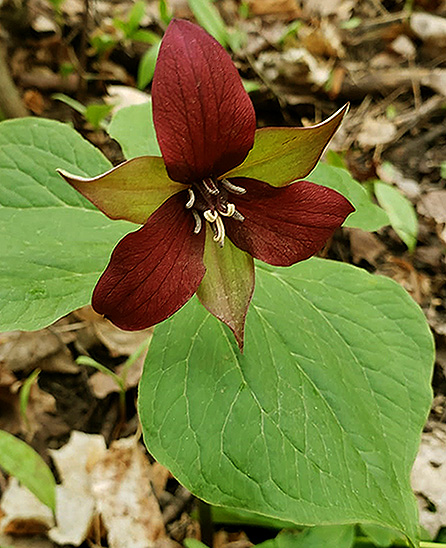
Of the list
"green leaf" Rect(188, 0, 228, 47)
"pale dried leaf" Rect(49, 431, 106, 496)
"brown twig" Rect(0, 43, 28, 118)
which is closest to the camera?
"pale dried leaf" Rect(49, 431, 106, 496)

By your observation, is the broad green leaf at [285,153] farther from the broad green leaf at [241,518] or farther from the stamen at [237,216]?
the broad green leaf at [241,518]

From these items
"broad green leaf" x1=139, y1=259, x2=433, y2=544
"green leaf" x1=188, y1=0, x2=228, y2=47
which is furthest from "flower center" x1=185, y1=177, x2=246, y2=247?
"green leaf" x1=188, y1=0, x2=228, y2=47

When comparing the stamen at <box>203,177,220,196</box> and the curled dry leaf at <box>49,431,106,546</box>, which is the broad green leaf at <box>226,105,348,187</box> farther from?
the curled dry leaf at <box>49,431,106,546</box>

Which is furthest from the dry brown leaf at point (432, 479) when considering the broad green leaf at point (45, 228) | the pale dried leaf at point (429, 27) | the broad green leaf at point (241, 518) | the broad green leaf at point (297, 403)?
Answer: the pale dried leaf at point (429, 27)

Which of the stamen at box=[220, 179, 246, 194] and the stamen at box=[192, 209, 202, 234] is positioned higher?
the stamen at box=[220, 179, 246, 194]

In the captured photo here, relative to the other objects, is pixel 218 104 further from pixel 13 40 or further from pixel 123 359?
pixel 13 40

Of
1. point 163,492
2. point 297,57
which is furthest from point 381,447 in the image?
point 297,57

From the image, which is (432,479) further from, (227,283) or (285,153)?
(285,153)

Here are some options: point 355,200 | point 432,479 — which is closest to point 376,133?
point 355,200
